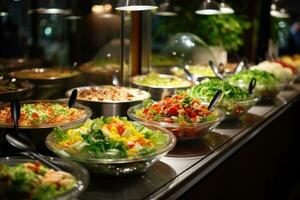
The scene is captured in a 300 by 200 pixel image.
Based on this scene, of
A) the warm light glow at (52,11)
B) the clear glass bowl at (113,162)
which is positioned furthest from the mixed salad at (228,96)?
the warm light glow at (52,11)

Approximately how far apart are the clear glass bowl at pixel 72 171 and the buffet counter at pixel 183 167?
0.25ft

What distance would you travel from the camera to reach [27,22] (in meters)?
4.04

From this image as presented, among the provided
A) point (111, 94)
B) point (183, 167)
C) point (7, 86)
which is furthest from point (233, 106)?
point (7, 86)

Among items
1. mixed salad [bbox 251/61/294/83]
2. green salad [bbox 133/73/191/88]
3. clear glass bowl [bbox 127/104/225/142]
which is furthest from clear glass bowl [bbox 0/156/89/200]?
mixed salad [bbox 251/61/294/83]

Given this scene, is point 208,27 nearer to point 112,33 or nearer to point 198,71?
point 198,71

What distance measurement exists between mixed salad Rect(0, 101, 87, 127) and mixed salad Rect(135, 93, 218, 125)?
306mm

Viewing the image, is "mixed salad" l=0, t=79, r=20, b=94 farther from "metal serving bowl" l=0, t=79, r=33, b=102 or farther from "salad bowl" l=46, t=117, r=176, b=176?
"salad bowl" l=46, t=117, r=176, b=176

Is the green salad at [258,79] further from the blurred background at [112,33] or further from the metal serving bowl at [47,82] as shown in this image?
the metal serving bowl at [47,82]

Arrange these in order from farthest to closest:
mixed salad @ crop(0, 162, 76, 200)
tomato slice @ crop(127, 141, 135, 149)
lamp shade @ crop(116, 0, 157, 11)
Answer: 1. lamp shade @ crop(116, 0, 157, 11)
2. tomato slice @ crop(127, 141, 135, 149)
3. mixed salad @ crop(0, 162, 76, 200)

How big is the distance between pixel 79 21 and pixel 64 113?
214 cm

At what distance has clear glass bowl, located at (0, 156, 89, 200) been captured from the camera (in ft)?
3.63

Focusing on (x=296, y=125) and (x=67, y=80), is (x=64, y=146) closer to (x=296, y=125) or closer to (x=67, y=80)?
(x=67, y=80)

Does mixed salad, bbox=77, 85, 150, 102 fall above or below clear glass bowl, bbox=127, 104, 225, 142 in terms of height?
above

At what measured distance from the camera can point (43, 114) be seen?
5.53 feet
